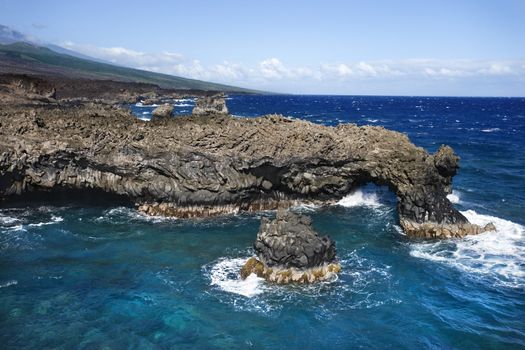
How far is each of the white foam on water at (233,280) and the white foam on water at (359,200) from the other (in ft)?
53.8

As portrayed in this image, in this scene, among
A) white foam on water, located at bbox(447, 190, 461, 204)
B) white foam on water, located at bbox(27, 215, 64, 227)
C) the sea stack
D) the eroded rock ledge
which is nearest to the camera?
the sea stack

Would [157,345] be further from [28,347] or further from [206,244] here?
[206,244]

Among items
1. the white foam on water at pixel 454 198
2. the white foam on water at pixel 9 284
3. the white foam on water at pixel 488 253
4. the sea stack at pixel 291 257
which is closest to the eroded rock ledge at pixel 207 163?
the white foam on water at pixel 488 253

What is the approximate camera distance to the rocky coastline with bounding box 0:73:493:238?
37.8 meters

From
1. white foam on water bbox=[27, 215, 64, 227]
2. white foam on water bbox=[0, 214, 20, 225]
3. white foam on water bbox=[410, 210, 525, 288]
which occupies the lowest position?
white foam on water bbox=[0, 214, 20, 225]

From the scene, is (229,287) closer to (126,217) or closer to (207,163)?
(207,163)

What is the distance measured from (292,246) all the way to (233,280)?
4010mm

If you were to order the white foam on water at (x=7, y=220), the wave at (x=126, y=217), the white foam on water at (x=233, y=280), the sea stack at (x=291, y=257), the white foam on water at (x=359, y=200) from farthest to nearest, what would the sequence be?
the white foam on water at (x=359, y=200)
the wave at (x=126, y=217)
the white foam on water at (x=7, y=220)
the sea stack at (x=291, y=257)
the white foam on water at (x=233, y=280)

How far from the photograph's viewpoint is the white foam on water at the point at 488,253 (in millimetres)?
28734

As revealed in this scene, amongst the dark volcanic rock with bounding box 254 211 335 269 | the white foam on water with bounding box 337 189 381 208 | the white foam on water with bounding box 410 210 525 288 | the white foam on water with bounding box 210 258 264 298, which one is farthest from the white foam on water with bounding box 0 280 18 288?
the white foam on water with bounding box 337 189 381 208

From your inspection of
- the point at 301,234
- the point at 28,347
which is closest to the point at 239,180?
the point at 301,234

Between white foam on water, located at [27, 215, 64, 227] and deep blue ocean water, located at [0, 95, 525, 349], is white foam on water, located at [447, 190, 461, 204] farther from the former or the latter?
white foam on water, located at [27, 215, 64, 227]

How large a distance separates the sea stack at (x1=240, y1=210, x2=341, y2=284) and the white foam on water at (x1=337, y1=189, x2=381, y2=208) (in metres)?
15.0

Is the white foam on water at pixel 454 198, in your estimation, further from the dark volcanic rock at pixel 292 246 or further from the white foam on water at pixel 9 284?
the white foam on water at pixel 9 284
